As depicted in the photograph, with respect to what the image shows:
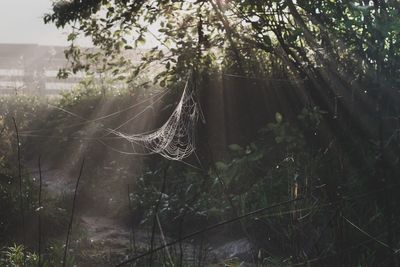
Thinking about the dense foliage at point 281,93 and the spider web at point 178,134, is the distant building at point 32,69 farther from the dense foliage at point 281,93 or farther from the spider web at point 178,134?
the dense foliage at point 281,93

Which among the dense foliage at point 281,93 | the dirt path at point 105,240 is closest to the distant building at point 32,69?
the dirt path at point 105,240

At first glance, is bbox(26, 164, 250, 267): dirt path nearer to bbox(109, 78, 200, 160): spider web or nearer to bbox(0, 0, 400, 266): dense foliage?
bbox(0, 0, 400, 266): dense foliage

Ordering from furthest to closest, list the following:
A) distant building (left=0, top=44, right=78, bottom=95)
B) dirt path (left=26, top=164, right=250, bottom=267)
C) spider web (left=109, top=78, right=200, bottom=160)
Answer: distant building (left=0, top=44, right=78, bottom=95)
spider web (left=109, top=78, right=200, bottom=160)
dirt path (left=26, top=164, right=250, bottom=267)

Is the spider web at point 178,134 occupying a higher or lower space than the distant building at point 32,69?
lower

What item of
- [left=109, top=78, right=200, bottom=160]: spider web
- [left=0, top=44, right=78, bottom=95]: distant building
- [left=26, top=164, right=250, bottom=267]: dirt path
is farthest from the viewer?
[left=0, top=44, right=78, bottom=95]: distant building

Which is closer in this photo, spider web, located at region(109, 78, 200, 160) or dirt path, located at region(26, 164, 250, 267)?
dirt path, located at region(26, 164, 250, 267)

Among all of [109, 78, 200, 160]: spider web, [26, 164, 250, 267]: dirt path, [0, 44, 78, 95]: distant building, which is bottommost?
[26, 164, 250, 267]: dirt path

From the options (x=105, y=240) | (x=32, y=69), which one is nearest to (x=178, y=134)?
(x=105, y=240)

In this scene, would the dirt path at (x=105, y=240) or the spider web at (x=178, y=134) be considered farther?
the spider web at (x=178, y=134)

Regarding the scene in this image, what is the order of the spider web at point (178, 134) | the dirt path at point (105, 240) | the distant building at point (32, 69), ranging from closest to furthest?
the dirt path at point (105, 240) < the spider web at point (178, 134) < the distant building at point (32, 69)

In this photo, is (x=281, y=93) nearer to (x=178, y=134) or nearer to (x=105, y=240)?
(x=178, y=134)

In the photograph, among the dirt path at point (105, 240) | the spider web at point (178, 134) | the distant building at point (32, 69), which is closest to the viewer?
the dirt path at point (105, 240)

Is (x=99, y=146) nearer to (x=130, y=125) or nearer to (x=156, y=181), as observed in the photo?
(x=130, y=125)

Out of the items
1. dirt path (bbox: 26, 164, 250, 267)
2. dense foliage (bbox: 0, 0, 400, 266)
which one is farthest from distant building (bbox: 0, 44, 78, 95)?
dense foliage (bbox: 0, 0, 400, 266)
